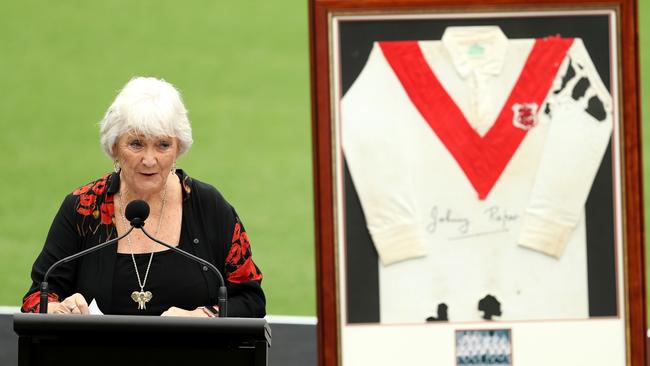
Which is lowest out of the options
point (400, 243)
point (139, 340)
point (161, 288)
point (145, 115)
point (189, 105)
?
point (139, 340)

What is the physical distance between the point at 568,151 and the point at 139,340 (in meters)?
1.21

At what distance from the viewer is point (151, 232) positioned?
8.30ft

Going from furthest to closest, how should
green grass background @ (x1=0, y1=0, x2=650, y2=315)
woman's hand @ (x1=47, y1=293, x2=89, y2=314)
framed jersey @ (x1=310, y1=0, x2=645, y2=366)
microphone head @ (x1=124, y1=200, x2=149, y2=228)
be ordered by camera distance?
1. green grass background @ (x1=0, y1=0, x2=650, y2=315)
2. framed jersey @ (x1=310, y1=0, x2=645, y2=366)
3. woman's hand @ (x1=47, y1=293, x2=89, y2=314)
4. microphone head @ (x1=124, y1=200, x2=149, y2=228)

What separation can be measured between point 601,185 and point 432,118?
443 mm

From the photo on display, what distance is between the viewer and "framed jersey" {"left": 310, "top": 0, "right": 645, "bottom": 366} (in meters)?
2.73

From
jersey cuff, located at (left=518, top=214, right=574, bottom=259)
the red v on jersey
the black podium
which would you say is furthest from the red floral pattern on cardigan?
jersey cuff, located at (left=518, top=214, right=574, bottom=259)

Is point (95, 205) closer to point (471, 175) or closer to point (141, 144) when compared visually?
point (141, 144)

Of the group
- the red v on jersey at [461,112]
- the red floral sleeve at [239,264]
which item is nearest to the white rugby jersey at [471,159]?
the red v on jersey at [461,112]

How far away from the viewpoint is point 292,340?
3.73m

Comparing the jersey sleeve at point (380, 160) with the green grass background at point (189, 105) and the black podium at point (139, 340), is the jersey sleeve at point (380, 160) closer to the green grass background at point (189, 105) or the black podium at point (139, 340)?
the black podium at point (139, 340)

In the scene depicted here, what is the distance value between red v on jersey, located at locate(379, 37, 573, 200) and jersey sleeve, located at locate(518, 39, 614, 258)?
41 mm

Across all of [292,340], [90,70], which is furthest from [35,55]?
[292,340]
